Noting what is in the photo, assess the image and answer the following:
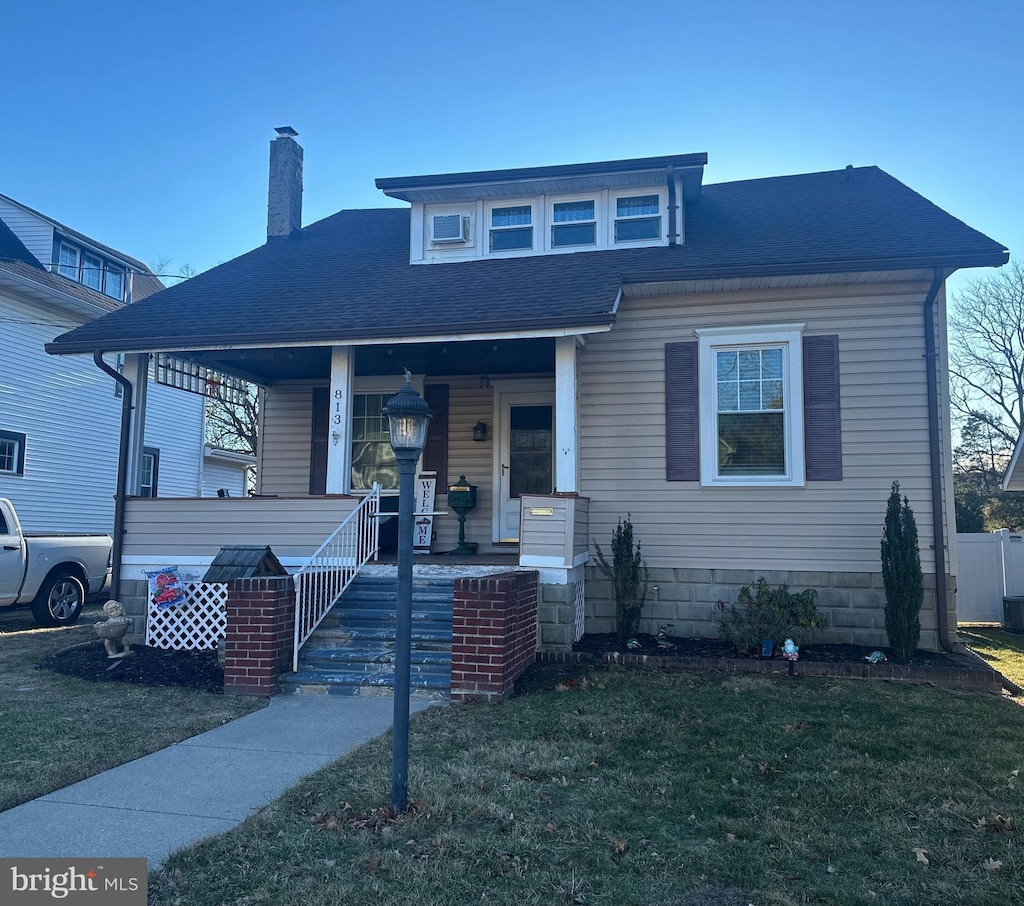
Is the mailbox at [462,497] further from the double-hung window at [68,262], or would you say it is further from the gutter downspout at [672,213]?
the double-hung window at [68,262]

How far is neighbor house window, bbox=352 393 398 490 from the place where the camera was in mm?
11172

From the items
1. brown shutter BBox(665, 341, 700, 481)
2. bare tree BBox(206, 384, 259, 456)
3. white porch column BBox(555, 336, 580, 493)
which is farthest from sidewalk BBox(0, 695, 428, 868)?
bare tree BBox(206, 384, 259, 456)

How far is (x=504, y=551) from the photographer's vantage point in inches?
423

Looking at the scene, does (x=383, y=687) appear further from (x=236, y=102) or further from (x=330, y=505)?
(x=236, y=102)

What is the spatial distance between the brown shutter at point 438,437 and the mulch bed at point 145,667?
3.84 m

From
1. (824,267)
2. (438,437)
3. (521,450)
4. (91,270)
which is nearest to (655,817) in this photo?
(824,267)

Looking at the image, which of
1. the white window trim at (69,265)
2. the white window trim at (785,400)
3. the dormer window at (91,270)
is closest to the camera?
the white window trim at (785,400)

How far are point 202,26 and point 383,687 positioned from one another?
9746 millimetres

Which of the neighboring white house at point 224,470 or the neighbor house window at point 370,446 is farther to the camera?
the neighboring white house at point 224,470

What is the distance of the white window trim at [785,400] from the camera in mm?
8523

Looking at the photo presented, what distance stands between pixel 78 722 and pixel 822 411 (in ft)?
24.9

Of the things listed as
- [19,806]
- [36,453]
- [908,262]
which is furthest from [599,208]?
[36,453]

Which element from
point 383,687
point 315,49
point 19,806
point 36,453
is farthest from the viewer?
point 36,453

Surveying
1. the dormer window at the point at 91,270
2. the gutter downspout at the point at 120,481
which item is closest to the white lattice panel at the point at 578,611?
the gutter downspout at the point at 120,481
